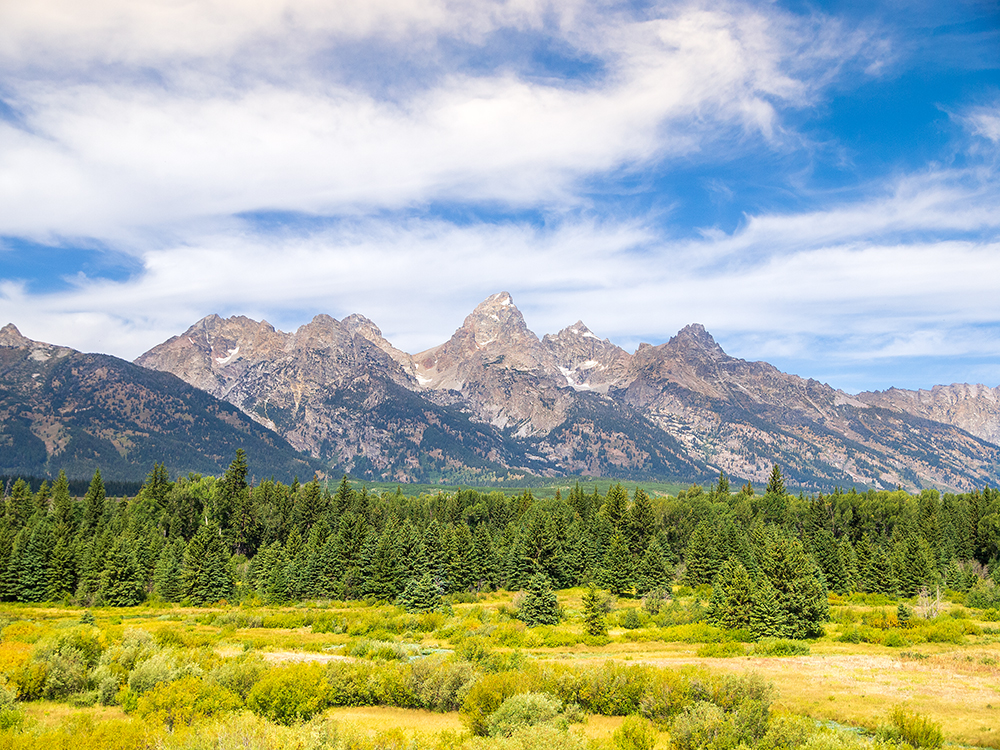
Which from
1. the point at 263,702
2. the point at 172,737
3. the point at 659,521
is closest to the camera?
the point at 172,737

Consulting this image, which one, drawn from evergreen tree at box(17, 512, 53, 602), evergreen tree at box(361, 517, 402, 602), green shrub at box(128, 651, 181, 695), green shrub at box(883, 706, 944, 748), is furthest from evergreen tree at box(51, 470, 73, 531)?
green shrub at box(883, 706, 944, 748)

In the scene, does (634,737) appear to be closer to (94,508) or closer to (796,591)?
(796,591)

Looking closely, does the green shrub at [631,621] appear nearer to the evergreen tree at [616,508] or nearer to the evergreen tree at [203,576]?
the evergreen tree at [616,508]

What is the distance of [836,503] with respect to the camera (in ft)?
570

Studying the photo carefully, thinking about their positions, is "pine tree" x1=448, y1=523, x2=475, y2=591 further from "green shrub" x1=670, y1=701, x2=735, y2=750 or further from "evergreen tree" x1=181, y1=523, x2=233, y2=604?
"green shrub" x1=670, y1=701, x2=735, y2=750

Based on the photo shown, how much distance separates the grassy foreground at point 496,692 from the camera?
111 ft

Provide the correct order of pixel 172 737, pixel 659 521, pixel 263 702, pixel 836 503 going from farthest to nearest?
1. pixel 836 503
2. pixel 659 521
3. pixel 263 702
4. pixel 172 737

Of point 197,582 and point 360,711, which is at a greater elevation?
point 360,711

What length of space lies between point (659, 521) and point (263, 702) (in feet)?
447

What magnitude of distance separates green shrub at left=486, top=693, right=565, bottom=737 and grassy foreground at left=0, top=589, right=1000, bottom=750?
143 mm

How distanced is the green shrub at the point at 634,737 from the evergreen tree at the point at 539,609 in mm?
53810

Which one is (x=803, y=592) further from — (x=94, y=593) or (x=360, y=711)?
(x=94, y=593)

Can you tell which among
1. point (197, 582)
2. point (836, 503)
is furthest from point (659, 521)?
point (197, 582)

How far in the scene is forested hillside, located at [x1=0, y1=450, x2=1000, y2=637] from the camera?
106 metres
